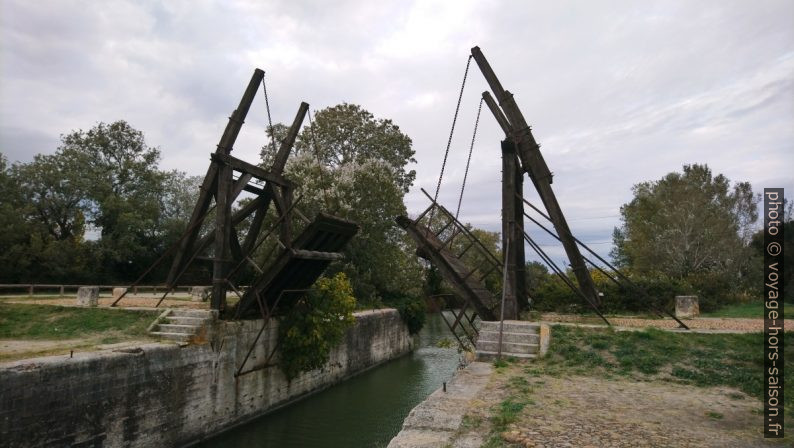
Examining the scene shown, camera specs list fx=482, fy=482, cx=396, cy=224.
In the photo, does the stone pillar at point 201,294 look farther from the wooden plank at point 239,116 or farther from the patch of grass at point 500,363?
the patch of grass at point 500,363

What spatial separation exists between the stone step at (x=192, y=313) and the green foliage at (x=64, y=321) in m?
0.73

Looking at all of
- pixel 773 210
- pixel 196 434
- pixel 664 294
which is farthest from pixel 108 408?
pixel 664 294

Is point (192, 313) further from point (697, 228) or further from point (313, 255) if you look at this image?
point (697, 228)

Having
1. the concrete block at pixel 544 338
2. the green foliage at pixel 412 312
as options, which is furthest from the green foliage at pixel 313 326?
the green foliage at pixel 412 312

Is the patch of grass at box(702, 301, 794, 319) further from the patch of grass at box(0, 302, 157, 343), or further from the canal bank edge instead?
the patch of grass at box(0, 302, 157, 343)

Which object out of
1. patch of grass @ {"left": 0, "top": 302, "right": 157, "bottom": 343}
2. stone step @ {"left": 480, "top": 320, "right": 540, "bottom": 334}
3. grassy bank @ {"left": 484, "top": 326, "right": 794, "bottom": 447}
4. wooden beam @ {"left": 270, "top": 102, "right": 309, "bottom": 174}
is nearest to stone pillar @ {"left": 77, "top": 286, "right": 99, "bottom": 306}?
patch of grass @ {"left": 0, "top": 302, "right": 157, "bottom": 343}

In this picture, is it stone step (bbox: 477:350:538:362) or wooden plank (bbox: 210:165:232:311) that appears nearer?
stone step (bbox: 477:350:538:362)

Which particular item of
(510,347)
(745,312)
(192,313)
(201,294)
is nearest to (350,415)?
(192,313)

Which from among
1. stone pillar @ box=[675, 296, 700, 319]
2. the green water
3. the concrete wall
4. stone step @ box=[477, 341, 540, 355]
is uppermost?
stone pillar @ box=[675, 296, 700, 319]

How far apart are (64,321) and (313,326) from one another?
6.89 m

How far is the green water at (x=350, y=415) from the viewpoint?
12.5 meters

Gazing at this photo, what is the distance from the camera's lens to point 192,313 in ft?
42.9

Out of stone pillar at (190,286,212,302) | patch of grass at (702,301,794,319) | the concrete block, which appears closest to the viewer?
the concrete block

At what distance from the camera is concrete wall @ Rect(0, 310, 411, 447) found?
26.6 feet
